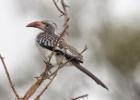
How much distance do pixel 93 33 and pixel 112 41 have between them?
15.8 inches

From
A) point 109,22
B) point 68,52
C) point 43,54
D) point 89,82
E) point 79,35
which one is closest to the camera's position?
point 68,52

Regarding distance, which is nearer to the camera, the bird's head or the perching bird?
the perching bird

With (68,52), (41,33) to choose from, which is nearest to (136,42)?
(41,33)

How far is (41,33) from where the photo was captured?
626 cm

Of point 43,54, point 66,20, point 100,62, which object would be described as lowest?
point 100,62

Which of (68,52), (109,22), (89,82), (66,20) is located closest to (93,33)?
(109,22)

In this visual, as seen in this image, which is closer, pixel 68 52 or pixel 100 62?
pixel 68 52

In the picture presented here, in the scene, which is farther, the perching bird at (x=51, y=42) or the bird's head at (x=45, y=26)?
the bird's head at (x=45, y=26)

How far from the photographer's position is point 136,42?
35.8 feet

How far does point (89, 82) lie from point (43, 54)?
342cm

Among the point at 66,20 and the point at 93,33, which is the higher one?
the point at 66,20

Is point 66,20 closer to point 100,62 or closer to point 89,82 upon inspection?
point 89,82

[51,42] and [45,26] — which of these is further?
[45,26]

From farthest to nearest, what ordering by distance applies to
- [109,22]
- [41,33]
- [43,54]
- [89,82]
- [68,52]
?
[109,22], [89,82], [41,33], [43,54], [68,52]
